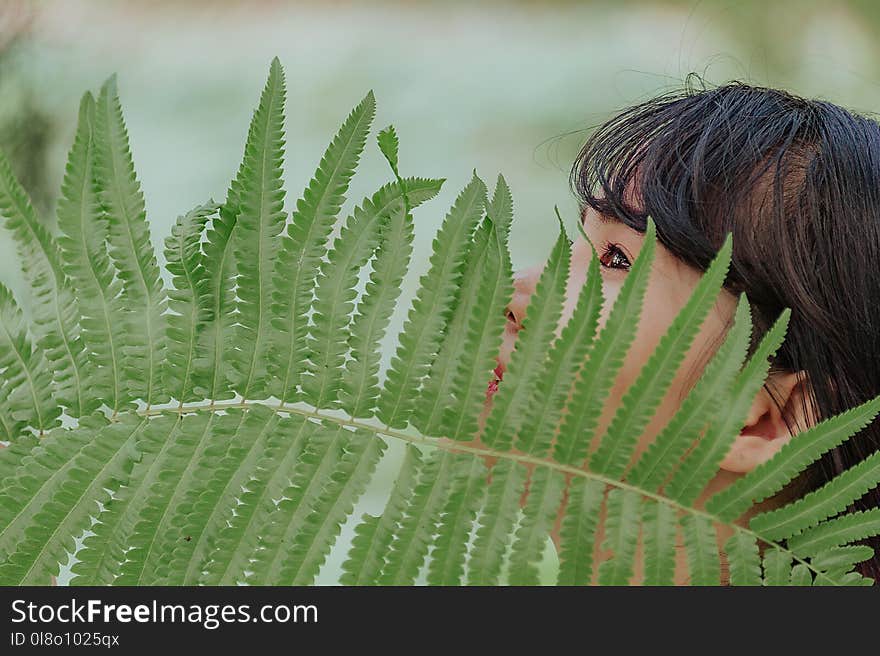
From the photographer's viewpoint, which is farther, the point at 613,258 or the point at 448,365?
the point at 613,258

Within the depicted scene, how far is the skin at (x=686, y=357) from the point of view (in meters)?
0.73

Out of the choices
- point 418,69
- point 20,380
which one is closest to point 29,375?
point 20,380

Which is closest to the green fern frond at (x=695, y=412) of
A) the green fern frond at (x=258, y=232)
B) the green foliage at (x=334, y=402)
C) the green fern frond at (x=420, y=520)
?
the green foliage at (x=334, y=402)

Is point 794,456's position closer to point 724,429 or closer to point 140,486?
point 724,429

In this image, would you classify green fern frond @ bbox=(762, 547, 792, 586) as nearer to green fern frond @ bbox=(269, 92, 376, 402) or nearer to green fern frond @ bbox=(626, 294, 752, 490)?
green fern frond @ bbox=(626, 294, 752, 490)

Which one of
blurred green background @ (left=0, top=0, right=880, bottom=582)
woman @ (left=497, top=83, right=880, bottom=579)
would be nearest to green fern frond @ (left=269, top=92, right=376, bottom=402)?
woman @ (left=497, top=83, right=880, bottom=579)

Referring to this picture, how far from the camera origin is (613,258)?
0.84 meters

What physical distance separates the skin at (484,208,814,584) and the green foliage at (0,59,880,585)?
223 mm

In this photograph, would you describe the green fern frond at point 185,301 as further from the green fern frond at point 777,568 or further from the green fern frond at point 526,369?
the green fern frond at point 777,568

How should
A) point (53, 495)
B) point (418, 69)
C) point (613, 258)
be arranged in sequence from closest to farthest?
point (53, 495) → point (613, 258) → point (418, 69)

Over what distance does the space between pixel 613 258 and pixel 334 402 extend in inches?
16.5

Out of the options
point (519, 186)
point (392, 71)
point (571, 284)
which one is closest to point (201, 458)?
point (571, 284)

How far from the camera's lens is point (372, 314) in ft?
1.62
